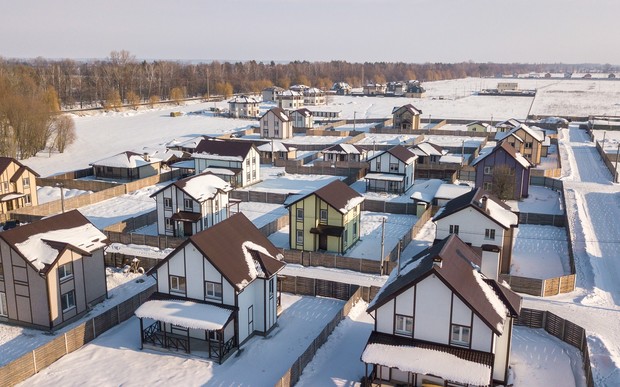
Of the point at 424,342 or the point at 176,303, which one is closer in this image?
the point at 424,342

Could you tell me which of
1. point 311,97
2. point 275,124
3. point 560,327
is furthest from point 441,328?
point 311,97

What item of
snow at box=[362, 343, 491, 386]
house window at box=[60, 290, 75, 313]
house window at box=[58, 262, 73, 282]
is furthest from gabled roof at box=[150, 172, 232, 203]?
snow at box=[362, 343, 491, 386]

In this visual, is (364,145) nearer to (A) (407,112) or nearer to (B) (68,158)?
(A) (407,112)

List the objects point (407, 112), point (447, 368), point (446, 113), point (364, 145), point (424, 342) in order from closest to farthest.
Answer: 1. point (447, 368)
2. point (424, 342)
3. point (364, 145)
4. point (407, 112)
5. point (446, 113)

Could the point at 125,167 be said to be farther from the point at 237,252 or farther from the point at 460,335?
the point at 460,335

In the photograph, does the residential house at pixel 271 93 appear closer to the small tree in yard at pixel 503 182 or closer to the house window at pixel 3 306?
the small tree in yard at pixel 503 182

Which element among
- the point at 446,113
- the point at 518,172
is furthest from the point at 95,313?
the point at 446,113

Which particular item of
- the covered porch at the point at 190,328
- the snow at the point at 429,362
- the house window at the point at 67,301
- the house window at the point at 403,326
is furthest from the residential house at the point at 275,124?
the snow at the point at 429,362
